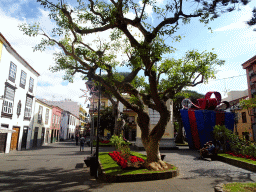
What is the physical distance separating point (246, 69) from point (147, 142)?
1141 inches

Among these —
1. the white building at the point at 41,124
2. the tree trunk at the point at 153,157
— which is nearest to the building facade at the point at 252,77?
the tree trunk at the point at 153,157

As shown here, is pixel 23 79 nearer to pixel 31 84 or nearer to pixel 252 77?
pixel 31 84

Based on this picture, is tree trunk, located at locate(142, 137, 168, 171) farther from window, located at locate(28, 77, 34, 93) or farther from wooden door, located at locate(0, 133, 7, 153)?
window, located at locate(28, 77, 34, 93)

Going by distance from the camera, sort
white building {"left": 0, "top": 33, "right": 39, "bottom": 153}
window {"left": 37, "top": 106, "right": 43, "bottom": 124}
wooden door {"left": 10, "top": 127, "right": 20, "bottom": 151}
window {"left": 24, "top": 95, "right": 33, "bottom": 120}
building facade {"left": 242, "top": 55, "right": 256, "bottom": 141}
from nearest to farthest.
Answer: white building {"left": 0, "top": 33, "right": 39, "bottom": 153} < wooden door {"left": 10, "top": 127, "right": 20, "bottom": 151} < window {"left": 24, "top": 95, "right": 33, "bottom": 120} < window {"left": 37, "top": 106, "right": 43, "bottom": 124} < building facade {"left": 242, "top": 55, "right": 256, "bottom": 141}

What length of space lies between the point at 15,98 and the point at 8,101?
1410mm

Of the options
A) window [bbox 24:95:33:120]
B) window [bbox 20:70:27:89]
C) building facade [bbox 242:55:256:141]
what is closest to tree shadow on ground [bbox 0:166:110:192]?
window [bbox 20:70:27:89]

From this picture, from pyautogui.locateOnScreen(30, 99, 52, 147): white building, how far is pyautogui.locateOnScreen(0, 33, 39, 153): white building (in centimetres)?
170

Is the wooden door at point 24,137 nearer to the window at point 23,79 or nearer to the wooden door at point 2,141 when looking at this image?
the wooden door at point 2,141

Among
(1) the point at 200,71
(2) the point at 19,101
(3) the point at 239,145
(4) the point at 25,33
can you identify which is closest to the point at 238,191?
(1) the point at 200,71

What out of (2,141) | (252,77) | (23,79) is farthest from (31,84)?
(252,77)

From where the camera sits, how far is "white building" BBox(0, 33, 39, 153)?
17.0m

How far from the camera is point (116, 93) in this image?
10.0 m

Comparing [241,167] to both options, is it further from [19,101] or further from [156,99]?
[19,101]

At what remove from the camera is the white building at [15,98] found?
17.0 meters
